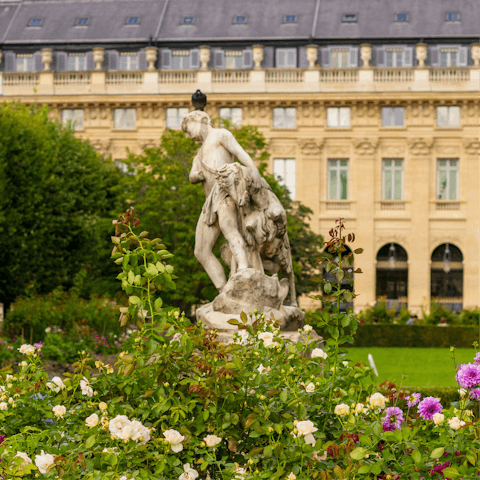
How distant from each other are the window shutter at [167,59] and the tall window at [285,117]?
5253 mm

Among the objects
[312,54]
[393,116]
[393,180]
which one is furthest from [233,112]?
[393,180]

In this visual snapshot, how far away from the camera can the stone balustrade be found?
35.8m

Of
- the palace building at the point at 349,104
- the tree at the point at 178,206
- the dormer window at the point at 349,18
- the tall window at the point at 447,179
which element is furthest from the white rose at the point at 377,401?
the dormer window at the point at 349,18

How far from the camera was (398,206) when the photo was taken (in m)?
36.6

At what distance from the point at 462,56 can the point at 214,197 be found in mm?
31446

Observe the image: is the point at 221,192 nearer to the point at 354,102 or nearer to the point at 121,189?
the point at 121,189

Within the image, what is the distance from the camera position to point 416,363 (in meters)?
→ 16.6

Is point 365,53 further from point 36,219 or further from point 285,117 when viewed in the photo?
point 36,219

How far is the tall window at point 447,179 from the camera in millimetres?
36406

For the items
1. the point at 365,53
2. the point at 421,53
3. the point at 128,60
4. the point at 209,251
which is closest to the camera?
the point at 209,251

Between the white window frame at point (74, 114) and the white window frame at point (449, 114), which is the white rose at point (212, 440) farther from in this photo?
the white window frame at point (74, 114)

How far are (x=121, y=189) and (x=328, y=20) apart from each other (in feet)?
51.0

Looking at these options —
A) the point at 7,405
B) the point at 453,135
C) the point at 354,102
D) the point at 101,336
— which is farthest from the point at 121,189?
the point at 7,405

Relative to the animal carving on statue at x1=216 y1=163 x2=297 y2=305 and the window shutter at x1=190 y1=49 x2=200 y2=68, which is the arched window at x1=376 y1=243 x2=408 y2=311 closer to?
the window shutter at x1=190 y1=49 x2=200 y2=68
